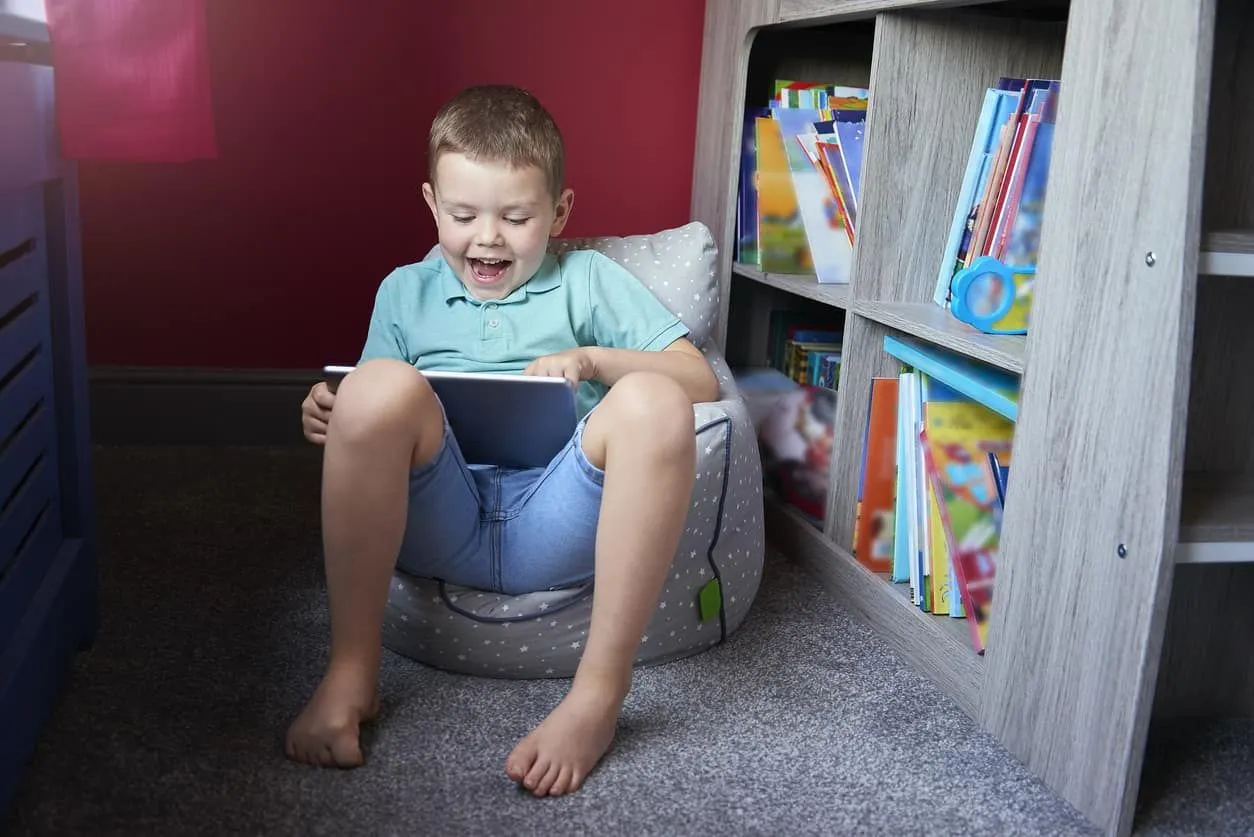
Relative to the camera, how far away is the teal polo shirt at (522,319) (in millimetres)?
1366

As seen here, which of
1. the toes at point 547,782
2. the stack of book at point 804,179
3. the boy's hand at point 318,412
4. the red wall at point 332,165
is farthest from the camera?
the red wall at point 332,165

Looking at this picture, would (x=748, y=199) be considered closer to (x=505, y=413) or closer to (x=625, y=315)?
(x=625, y=315)

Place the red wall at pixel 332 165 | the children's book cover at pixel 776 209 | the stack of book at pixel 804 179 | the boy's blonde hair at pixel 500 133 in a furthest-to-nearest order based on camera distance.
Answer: the red wall at pixel 332 165
the children's book cover at pixel 776 209
the stack of book at pixel 804 179
the boy's blonde hair at pixel 500 133

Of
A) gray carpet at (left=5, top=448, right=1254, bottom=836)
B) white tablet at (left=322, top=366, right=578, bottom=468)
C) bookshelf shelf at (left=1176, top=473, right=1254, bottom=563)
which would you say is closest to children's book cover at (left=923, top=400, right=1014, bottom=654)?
gray carpet at (left=5, top=448, right=1254, bottom=836)

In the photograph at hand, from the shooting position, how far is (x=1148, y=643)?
988 mm

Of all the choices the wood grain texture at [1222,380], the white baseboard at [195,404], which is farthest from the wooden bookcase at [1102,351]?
the white baseboard at [195,404]

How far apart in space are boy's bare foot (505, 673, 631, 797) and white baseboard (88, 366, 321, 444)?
1.16 meters

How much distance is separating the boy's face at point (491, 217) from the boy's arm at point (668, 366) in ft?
0.44

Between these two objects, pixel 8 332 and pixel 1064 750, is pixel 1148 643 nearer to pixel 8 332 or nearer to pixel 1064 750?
pixel 1064 750

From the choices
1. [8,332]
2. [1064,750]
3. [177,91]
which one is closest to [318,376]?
[177,91]

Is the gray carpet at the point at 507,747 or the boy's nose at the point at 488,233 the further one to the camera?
the boy's nose at the point at 488,233

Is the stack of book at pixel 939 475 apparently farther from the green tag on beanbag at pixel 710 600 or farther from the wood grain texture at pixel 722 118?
the wood grain texture at pixel 722 118

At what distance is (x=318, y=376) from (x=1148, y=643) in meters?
1.55

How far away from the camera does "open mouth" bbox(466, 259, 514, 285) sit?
52.9 inches
